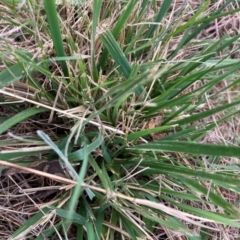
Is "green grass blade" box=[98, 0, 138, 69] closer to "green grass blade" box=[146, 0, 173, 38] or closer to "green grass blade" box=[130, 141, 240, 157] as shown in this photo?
"green grass blade" box=[146, 0, 173, 38]

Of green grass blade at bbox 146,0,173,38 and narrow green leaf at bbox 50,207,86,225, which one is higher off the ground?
green grass blade at bbox 146,0,173,38

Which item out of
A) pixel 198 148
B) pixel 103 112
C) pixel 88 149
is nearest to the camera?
pixel 198 148

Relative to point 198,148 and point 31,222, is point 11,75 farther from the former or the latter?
point 198,148

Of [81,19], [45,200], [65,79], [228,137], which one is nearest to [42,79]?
[65,79]

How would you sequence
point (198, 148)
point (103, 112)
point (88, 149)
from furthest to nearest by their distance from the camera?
point (103, 112) → point (88, 149) → point (198, 148)

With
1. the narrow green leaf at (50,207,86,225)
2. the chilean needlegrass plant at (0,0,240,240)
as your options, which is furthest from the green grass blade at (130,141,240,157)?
the narrow green leaf at (50,207,86,225)

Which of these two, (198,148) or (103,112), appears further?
(103,112)

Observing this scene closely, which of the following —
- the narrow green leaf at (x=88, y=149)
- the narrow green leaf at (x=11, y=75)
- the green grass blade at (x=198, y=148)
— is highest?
the narrow green leaf at (x=11, y=75)

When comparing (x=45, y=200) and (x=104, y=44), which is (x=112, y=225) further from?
(x=104, y=44)

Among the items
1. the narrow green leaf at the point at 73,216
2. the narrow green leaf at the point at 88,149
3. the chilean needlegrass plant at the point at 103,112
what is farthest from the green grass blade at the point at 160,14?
the narrow green leaf at the point at 73,216

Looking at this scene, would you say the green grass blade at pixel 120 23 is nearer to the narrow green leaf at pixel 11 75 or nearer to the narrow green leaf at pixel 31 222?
the narrow green leaf at pixel 11 75

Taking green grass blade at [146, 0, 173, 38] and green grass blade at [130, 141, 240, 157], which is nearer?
green grass blade at [130, 141, 240, 157]

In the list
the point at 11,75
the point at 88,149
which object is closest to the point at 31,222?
the point at 88,149
